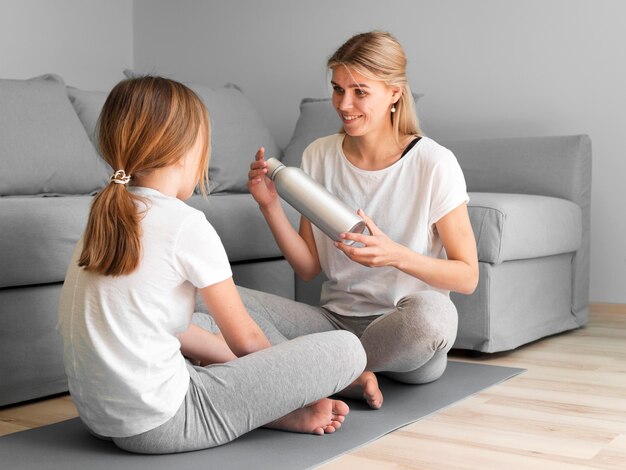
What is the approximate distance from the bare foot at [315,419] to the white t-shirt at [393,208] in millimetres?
360

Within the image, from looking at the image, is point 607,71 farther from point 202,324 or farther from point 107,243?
point 107,243

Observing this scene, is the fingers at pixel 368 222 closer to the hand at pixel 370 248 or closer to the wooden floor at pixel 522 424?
the hand at pixel 370 248

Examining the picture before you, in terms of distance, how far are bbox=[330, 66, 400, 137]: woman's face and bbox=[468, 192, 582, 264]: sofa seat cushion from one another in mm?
634

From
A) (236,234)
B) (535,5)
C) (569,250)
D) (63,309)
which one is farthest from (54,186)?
(535,5)

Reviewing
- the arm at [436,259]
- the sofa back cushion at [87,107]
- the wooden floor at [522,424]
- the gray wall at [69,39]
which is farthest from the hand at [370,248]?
the gray wall at [69,39]

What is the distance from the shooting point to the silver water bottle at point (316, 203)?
175 cm

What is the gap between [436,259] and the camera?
1864 mm

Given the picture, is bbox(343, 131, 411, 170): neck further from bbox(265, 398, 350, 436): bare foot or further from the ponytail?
the ponytail

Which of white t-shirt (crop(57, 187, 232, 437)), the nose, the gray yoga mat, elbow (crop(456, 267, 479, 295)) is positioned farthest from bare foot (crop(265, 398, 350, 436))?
the nose

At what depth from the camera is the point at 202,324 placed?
1.86 metres

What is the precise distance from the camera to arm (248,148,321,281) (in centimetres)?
192

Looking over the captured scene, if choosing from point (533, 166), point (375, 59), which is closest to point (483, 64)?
point (533, 166)

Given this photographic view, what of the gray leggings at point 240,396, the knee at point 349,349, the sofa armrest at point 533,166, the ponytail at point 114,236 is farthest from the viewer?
the sofa armrest at point 533,166

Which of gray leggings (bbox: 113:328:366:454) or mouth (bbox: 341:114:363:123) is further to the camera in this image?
mouth (bbox: 341:114:363:123)
